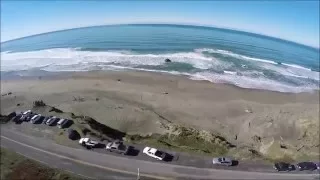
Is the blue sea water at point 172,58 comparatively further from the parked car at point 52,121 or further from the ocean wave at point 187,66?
the parked car at point 52,121

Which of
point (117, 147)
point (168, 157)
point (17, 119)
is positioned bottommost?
point (168, 157)

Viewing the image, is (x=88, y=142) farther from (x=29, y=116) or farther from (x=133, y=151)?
(x=29, y=116)

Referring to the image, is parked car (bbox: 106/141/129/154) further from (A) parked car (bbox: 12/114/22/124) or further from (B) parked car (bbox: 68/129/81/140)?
(A) parked car (bbox: 12/114/22/124)

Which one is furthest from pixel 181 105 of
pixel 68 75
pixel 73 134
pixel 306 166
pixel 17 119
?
pixel 68 75

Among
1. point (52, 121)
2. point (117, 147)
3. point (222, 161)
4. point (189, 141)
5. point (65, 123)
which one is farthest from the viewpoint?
point (52, 121)

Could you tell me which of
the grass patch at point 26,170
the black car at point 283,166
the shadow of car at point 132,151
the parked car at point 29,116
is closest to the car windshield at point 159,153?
the shadow of car at point 132,151

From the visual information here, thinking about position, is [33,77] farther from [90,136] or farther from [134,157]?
[134,157]
